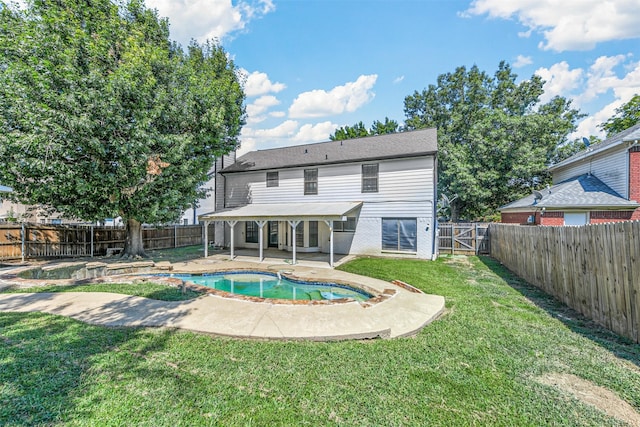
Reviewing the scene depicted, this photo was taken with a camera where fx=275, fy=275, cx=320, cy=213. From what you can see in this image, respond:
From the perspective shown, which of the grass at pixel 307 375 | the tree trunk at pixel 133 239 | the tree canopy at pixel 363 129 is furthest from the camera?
the tree canopy at pixel 363 129

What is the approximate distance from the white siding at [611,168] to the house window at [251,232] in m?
19.5

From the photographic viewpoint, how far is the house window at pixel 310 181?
611 inches

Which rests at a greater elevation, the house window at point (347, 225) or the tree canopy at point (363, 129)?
the tree canopy at point (363, 129)

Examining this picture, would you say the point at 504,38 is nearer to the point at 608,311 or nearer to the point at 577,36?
the point at 577,36

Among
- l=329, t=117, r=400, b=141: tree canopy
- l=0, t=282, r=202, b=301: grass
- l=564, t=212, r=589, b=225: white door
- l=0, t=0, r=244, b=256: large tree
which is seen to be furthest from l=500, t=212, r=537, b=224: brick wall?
l=0, t=282, r=202, b=301: grass

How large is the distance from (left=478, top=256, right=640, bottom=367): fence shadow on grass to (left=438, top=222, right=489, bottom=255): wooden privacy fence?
22.8 feet

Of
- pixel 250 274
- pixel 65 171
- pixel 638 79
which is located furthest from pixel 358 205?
pixel 638 79

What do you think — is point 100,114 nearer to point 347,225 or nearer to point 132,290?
point 132,290

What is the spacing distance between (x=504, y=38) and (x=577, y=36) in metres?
6.25

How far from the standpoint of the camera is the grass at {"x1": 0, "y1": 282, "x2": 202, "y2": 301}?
6.90 meters

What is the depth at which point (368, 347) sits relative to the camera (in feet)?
14.5

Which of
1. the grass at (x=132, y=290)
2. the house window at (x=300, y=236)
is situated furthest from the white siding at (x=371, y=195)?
the grass at (x=132, y=290)

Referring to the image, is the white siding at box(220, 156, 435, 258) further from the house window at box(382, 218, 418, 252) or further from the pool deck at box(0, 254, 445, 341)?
the pool deck at box(0, 254, 445, 341)

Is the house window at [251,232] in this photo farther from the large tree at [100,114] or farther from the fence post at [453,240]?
the fence post at [453,240]
